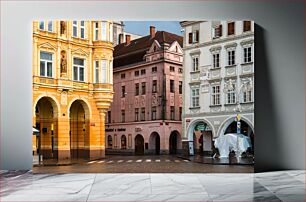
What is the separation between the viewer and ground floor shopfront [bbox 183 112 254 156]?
28.4 ft

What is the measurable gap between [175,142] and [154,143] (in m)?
0.40

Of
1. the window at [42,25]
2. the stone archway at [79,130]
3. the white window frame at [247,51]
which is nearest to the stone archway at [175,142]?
the stone archway at [79,130]

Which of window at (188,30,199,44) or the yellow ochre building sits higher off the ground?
window at (188,30,199,44)

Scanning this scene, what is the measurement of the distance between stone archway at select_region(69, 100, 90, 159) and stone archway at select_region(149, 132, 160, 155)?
1.19 metres

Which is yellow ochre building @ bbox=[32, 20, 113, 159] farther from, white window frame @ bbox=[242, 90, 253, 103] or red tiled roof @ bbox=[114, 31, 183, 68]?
white window frame @ bbox=[242, 90, 253, 103]

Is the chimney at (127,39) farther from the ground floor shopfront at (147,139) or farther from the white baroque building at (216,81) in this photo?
the ground floor shopfront at (147,139)

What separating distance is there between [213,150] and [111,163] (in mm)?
1927

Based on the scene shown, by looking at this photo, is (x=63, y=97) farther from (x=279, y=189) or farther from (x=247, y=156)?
(x=279, y=189)

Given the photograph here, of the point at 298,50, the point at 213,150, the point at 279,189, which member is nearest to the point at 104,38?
the point at 213,150

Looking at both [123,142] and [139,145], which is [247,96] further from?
[123,142]

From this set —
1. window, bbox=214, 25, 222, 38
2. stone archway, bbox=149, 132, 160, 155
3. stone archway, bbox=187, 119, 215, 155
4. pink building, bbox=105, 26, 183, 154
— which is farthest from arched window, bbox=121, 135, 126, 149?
window, bbox=214, 25, 222, 38

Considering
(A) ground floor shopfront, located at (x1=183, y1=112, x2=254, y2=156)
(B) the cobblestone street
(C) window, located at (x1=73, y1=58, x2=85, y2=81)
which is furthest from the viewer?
(C) window, located at (x1=73, y1=58, x2=85, y2=81)

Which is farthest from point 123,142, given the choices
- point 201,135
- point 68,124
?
point 201,135

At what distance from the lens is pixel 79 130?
874 cm
